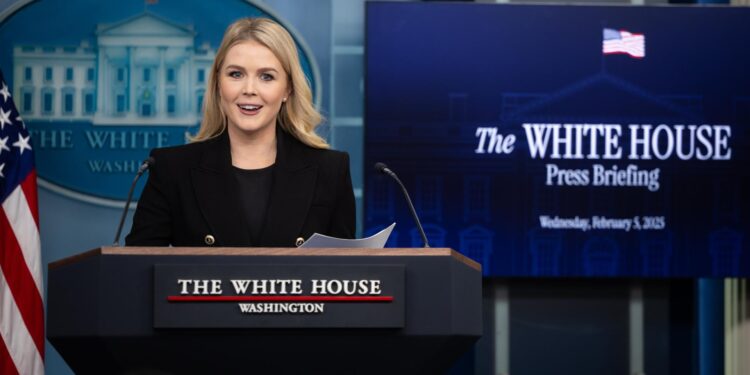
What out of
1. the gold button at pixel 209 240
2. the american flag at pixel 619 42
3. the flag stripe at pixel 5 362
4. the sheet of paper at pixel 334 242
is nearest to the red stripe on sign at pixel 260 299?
the sheet of paper at pixel 334 242

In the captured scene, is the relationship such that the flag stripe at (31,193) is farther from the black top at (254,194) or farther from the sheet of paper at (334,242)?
the sheet of paper at (334,242)

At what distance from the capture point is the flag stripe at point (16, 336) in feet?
14.1

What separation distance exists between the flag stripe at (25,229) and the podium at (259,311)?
2.63 m

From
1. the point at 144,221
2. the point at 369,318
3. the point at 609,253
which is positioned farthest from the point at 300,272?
the point at 609,253

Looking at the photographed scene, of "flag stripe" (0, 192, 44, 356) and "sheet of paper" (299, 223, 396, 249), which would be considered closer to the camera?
"sheet of paper" (299, 223, 396, 249)

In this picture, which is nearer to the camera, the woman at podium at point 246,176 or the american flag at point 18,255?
the woman at podium at point 246,176

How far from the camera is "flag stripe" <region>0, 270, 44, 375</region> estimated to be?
14.1ft

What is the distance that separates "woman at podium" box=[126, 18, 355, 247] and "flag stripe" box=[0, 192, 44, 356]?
82.7 inches

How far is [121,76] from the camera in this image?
4871 mm

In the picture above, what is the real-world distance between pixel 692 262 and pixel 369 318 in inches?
129

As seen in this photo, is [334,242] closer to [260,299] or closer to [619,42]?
[260,299]

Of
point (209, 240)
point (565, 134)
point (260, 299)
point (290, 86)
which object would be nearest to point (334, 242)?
point (260, 299)

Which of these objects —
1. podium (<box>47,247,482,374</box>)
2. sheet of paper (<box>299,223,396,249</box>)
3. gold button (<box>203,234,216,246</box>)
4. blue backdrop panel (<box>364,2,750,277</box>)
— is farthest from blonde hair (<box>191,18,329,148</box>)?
blue backdrop panel (<box>364,2,750,277</box>)

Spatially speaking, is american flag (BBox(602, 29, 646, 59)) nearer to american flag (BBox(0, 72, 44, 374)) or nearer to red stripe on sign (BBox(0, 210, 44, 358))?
american flag (BBox(0, 72, 44, 374))
